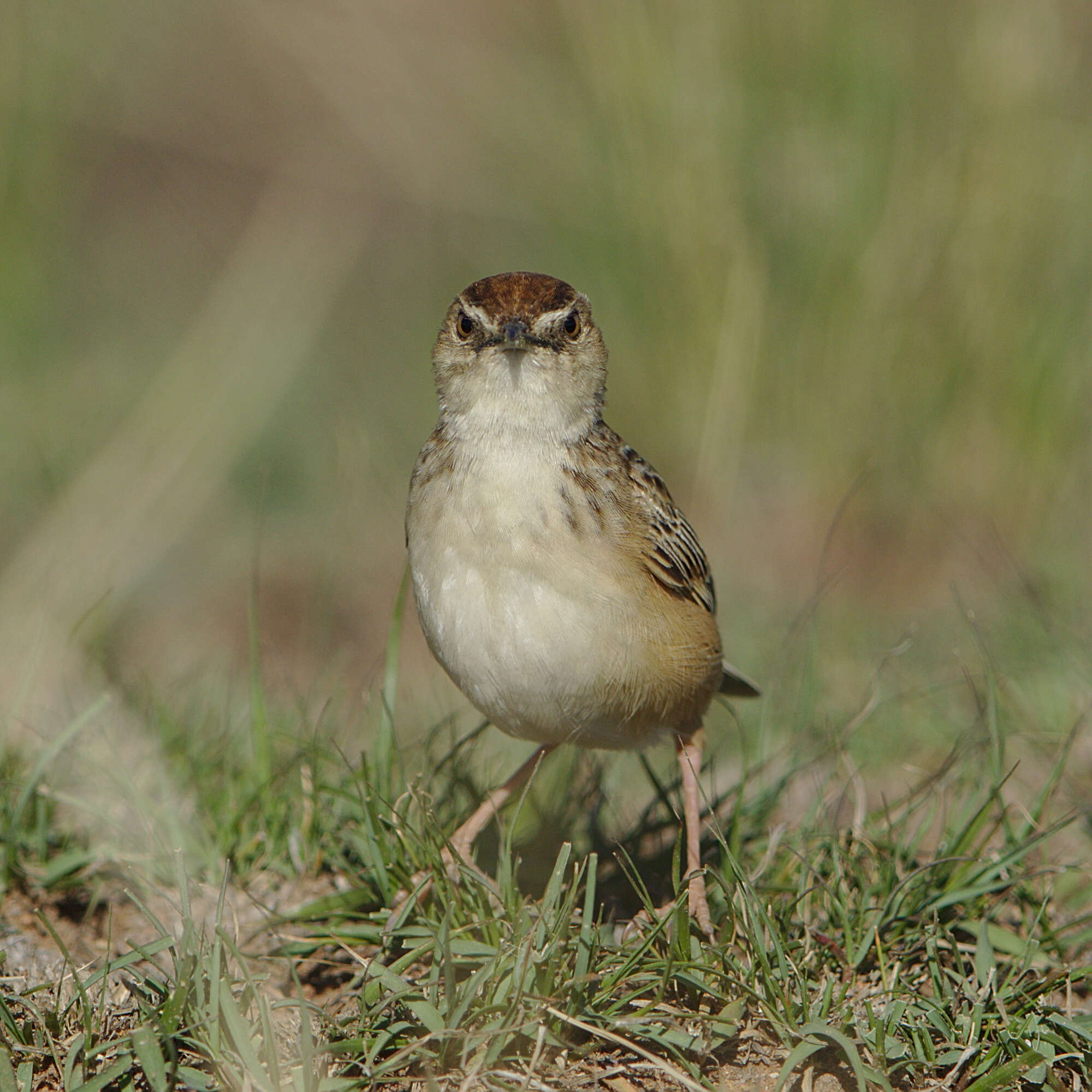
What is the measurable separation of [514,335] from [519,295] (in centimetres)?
25

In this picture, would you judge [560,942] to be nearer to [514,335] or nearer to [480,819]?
[480,819]

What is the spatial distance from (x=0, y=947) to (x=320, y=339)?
27.4ft

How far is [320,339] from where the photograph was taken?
39.2ft

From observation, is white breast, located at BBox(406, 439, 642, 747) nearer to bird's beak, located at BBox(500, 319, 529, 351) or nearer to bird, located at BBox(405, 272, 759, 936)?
bird, located at BBox(405, 272, 759, 936)

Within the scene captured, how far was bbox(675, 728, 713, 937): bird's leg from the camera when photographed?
4.30 meters

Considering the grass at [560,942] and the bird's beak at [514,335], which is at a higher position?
the bird's beak at [514,335]

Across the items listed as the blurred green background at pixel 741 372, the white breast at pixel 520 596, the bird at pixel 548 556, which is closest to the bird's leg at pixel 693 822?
the bird at pixel 548 556

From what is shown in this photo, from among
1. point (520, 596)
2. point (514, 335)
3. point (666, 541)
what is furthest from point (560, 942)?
point (514, 335)

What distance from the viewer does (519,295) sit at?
4.59 metres

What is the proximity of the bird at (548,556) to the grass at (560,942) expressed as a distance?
1.01 ft

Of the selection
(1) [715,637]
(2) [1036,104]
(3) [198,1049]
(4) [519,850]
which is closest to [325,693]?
(4) [519,850]

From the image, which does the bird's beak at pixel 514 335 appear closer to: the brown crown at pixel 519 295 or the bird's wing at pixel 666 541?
the brown crown at pixel 519 295

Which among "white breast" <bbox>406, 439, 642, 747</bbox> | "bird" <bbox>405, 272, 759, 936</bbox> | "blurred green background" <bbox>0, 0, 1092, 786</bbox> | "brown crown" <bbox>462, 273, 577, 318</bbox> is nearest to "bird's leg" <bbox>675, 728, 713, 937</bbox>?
"bird" <bbox>405, 272, 759, 936</bbox>

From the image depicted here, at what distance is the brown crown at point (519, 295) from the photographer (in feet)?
14.9
